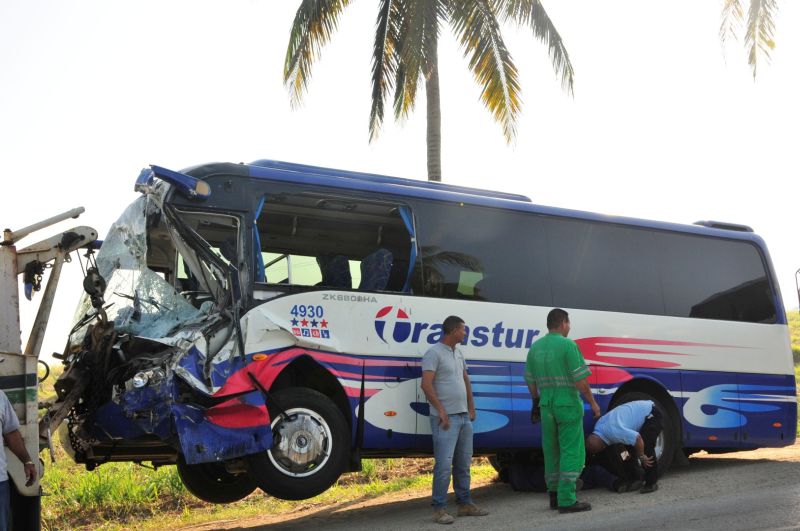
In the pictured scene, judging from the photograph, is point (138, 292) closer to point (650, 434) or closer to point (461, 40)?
point (650, 434)

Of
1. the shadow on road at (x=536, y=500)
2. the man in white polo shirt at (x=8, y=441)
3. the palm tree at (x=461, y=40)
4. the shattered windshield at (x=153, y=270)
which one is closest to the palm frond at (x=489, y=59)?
the palm tree at (x=461, y=40)

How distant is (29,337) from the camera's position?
858 centimetres

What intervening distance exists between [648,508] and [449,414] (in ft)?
7.24

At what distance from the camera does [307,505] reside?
42.9 ft

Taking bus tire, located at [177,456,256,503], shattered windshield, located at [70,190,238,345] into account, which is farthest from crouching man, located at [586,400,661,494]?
shattered windshield, located at [70,190,238,345]

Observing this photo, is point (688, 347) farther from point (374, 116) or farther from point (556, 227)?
point (374, 116)

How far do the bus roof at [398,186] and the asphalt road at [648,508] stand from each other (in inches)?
133

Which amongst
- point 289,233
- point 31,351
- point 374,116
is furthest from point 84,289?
point 374,116

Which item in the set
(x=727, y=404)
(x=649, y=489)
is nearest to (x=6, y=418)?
(x=649, y=489)

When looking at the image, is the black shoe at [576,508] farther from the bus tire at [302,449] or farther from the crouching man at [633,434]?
the bus tire at [302,449]

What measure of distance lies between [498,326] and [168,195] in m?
4.10

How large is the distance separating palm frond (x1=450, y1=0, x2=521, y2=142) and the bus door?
6.26 m

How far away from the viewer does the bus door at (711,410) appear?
12.9 m

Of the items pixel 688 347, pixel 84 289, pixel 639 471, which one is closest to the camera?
pixel 84 289
